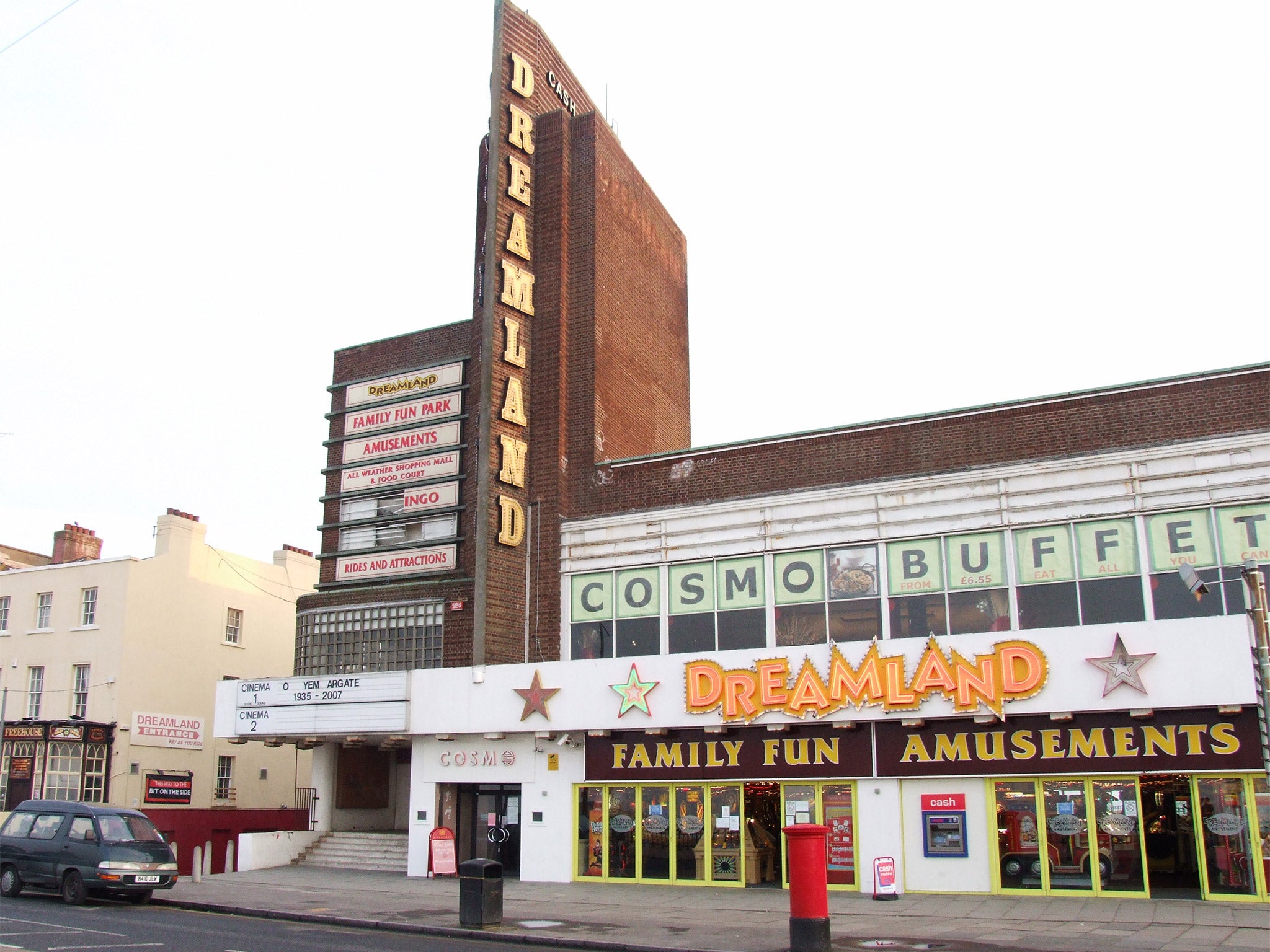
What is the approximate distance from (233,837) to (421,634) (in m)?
14.9

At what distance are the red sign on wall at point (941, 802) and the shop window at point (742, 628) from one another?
16.6 feet

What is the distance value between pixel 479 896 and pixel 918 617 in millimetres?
11505

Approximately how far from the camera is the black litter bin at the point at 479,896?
1809 cm

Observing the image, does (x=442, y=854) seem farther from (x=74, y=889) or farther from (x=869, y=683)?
(x=869, y=683)

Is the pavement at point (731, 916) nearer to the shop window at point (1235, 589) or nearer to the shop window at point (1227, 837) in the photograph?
the shop window at point (1227, 837)

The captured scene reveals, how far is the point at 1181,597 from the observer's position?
22516 millimetres

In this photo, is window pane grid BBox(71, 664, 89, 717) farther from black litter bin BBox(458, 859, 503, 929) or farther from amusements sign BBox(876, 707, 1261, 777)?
amusements sign BBox(876, 707, 1261, 777)

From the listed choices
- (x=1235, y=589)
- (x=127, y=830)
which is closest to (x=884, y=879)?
(x=1235, y=589)

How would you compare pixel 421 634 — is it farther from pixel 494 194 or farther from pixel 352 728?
pixel 494 194

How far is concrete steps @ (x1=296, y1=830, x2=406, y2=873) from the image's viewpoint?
29547mm

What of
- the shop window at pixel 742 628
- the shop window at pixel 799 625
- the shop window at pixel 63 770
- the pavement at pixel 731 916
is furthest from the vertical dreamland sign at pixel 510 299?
the shop window at pixel 63 770

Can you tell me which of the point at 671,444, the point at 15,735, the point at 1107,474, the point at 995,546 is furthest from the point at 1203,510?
the point at 15,735

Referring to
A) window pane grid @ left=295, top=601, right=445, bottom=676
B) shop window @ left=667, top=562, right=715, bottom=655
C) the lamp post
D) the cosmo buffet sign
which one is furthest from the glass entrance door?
window pane grid @ left=295, top=601, right=445, bottom=676

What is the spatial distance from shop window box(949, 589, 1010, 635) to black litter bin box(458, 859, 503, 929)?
36.7 ft
